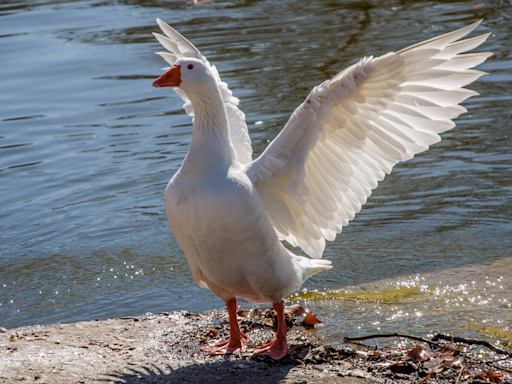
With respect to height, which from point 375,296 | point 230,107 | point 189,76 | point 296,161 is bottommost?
point 375,296

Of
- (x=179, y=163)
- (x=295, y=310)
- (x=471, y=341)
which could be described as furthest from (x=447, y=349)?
(x=179, y=163)

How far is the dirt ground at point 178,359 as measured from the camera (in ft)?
13.4

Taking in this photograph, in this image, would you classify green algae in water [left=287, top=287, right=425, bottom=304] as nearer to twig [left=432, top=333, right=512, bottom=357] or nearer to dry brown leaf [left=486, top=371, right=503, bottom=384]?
twig [left=432, top=333, right=512, bottom=357]

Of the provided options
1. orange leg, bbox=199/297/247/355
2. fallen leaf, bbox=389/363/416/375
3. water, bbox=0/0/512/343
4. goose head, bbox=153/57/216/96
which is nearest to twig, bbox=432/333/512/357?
water, bbox=0/0/512/343

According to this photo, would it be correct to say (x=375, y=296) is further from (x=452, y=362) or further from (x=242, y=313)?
(x=452, y=362)

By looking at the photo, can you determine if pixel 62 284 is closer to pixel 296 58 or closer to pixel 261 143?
pixel 261 143

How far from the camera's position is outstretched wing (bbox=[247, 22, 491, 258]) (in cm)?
416

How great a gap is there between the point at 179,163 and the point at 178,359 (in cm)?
486

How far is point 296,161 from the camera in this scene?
4559 millimetres

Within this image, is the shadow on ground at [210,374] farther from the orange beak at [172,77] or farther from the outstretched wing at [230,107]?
the orange beak at [172,77]

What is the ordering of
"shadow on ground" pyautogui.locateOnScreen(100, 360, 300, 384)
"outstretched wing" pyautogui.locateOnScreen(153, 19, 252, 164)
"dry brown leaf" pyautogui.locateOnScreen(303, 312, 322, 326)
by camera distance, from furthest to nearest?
"outstretched wing" pyautogui.locateOnScreen(153, 19, 252, 164) < "dry brown leaf" pyautogui.locateOnScreen(303, 312, 322, 326) < "shadow on ground" pyautogui.locateOnScreen(100, 360, 300, 384)

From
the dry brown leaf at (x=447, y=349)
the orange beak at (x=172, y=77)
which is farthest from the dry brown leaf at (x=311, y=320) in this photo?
the orange beak at (x=172, y=77)

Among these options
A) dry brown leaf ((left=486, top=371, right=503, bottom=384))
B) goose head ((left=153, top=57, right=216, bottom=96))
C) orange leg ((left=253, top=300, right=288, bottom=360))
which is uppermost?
goose head ((left=153, top=57, right=216, bottom=96))

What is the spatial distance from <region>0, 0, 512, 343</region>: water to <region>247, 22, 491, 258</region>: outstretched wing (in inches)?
46.4
